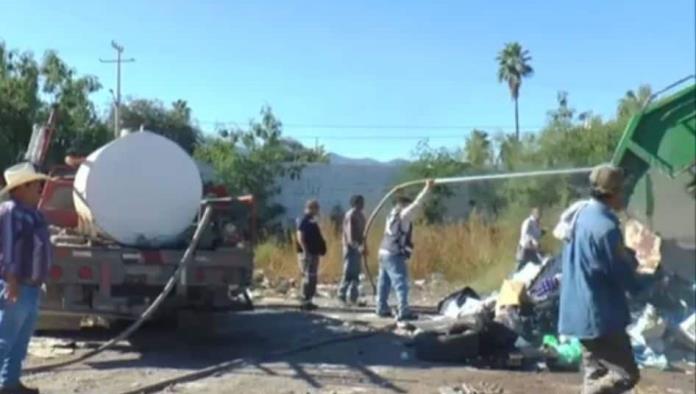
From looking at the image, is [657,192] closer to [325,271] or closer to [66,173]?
[66,173]

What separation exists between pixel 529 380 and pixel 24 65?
2396cm

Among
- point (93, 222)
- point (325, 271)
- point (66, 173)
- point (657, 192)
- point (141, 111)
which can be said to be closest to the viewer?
point (657, 192)

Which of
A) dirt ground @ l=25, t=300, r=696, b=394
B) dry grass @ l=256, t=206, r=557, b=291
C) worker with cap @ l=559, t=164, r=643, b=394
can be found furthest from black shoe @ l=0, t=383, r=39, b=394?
dry grass @ l=256, t=206, r=557, b=291

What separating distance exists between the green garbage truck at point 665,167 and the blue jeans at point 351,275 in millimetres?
6749

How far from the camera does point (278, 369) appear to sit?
32.9 feet

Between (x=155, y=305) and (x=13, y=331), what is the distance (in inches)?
88.1

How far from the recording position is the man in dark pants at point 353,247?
53.4ft

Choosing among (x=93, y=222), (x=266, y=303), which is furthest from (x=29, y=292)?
(x=266, y=303)

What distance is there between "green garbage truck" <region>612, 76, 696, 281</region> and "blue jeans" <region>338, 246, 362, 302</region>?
6.75 m

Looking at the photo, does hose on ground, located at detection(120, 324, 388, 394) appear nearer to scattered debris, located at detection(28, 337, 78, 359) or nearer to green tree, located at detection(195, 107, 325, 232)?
scattered debris, located at detection(28, 337, 78, 359)

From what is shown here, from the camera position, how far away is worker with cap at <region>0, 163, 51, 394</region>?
25.7 ft

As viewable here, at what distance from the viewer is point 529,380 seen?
375 inches

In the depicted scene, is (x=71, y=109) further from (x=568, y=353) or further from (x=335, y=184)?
(x=568, y=353)

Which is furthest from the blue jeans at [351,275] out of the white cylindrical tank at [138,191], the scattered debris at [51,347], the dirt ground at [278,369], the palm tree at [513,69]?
the palm tree at [513,69]
